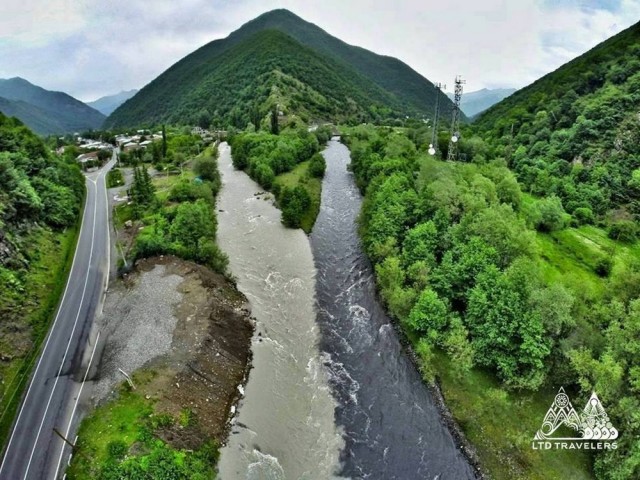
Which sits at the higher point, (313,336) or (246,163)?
(246,163)

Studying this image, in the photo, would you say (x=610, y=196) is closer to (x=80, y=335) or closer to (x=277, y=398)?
(x=277, y=398)

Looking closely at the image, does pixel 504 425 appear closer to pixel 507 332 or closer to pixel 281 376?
pixel 507 332

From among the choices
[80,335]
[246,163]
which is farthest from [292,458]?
[246,163]

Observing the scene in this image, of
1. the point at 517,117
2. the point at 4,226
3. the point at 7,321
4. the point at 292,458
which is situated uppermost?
the point at 517,117

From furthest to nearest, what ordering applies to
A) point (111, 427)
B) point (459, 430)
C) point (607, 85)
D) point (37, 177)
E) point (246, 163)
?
point (246, 163) → point (607, 85) → point (37, 177) → point (459, 430) → point (111, 427)

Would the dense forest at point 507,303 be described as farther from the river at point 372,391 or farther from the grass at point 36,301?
the grass at point 36,301

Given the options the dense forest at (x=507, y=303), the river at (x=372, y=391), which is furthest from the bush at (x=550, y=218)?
the river at (x=372, y=391)
